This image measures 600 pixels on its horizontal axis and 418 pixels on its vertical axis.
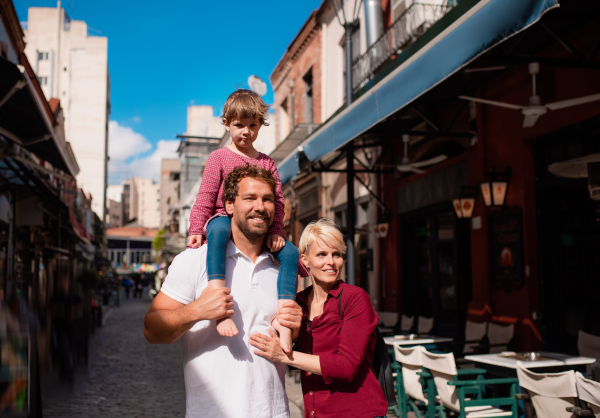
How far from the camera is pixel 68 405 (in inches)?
316

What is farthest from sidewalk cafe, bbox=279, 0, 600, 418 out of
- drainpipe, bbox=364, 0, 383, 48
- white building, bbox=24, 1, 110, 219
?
white building, bbox=24, 1, 110, 219

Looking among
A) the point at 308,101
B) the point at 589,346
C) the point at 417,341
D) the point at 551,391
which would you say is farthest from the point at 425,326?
the point at 308,101

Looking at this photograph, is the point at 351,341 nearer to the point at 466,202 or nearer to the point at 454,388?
the point at 454,388

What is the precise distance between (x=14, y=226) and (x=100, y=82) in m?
53.6

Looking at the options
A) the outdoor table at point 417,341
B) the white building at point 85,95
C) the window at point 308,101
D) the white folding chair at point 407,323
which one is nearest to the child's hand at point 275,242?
the outdoor table at point 417,341

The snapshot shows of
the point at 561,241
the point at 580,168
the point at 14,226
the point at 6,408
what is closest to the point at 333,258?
the point at 6,408

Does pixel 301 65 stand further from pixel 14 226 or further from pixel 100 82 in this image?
pixel 100 82

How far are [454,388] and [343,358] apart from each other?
3.06 metres

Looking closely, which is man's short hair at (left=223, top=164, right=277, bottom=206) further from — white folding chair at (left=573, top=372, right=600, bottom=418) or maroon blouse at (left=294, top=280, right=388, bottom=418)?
white folding chair at (left=573, top=372, right=600, bottom=418)

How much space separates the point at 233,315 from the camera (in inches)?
101

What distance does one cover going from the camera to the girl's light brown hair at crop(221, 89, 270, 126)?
2.90 metres

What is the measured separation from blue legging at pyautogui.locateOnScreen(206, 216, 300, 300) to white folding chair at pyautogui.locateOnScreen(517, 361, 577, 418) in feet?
8.36

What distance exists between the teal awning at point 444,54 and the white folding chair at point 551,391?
250 centimetres

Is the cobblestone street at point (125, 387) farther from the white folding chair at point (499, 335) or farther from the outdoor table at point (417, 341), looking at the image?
the white folding chair at point (499, 335)
